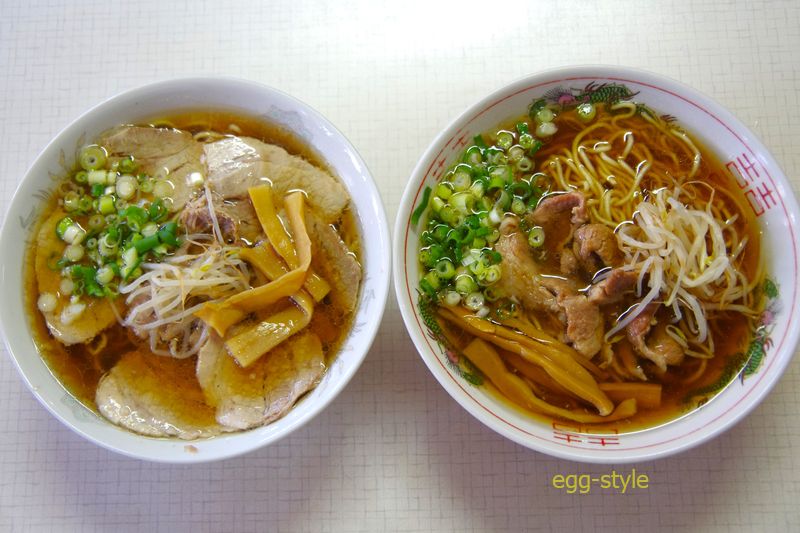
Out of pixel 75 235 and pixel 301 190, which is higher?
pixel 301 190

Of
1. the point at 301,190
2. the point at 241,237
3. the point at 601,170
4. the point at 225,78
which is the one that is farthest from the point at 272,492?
the point at 601,170

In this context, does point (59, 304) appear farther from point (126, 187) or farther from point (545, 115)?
point (545, 115)

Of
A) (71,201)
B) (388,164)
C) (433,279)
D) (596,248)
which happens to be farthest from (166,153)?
(596,248)

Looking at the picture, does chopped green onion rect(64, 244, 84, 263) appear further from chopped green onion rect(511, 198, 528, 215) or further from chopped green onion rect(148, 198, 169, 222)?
chopped green onion rect(511, 198, 528, 215)

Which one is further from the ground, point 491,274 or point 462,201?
point 462,201

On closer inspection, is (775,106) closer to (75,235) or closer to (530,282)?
(530,282)

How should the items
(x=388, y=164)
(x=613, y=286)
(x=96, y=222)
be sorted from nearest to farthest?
1. (x=613, y=286)
2. (x=96, y=222)
3. (x=388, y=164)
